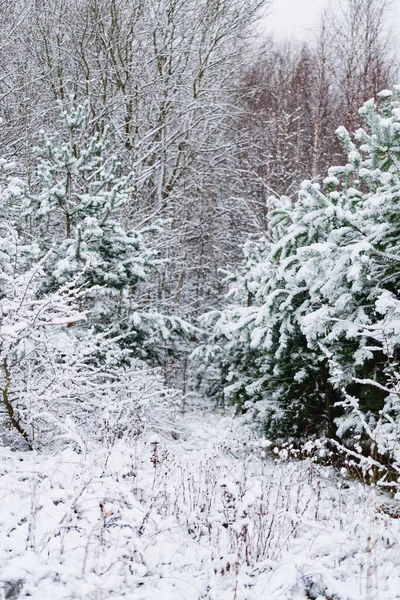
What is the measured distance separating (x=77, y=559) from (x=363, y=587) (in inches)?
68.0

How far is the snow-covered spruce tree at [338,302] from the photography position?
208 inches

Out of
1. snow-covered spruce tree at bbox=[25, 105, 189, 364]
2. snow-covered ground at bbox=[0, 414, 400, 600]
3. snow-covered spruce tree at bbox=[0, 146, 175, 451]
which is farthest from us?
snow-covered spruce tree at bbox=[25, 105, 189, 364]

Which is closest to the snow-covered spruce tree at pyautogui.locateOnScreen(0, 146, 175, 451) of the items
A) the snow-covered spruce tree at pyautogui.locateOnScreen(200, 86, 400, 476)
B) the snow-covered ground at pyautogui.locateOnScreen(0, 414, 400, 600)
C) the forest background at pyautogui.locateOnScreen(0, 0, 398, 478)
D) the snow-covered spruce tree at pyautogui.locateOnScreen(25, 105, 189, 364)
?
the forest background at pyautogui.locateOnScreen(0, 0, 398, 478)

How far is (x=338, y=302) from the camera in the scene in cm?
555

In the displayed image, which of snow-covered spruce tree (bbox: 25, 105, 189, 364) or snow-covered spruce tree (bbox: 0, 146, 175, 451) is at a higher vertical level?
snow-covered spruce tree (bbox: 25, 105, 189, 364)

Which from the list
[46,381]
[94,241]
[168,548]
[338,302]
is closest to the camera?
[168,548]

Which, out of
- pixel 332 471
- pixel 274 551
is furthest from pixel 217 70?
pixel 274 551

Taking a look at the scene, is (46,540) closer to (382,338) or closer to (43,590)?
(43,590)

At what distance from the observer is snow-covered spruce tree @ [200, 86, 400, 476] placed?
5.29m

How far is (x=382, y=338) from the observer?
365 cm

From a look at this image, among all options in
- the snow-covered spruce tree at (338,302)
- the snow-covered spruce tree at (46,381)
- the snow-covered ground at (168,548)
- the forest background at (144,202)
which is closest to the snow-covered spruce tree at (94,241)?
the forest background at (144,202)

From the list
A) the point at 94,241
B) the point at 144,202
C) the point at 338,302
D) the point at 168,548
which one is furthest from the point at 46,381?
the point at 144,202

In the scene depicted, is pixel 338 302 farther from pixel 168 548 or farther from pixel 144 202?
pixel 144 202

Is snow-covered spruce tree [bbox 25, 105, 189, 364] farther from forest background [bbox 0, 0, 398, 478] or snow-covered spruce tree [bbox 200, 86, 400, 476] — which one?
snow-covered spruce tree [bbox 200, 86, 400, 476]
